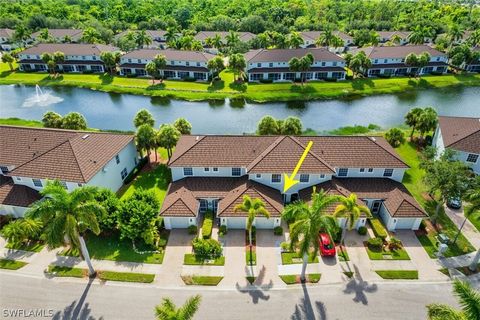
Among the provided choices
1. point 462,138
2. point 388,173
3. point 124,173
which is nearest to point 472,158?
point 462,138

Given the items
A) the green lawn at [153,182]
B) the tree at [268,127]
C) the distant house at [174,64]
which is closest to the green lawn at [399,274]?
the tree at [268,127]

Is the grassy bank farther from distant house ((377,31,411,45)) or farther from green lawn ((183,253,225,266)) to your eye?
green lawn ((183,253,225,266))

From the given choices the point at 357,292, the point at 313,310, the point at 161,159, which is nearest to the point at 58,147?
the point at 161,159

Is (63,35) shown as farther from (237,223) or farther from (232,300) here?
(232,300)

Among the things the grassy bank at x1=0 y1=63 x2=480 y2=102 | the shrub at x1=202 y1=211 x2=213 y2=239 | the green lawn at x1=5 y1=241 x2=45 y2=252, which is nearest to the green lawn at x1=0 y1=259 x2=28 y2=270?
the green lawn at x1=5 y1=241 x2=45 y2=252

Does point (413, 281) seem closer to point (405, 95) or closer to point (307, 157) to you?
point (307, 157)

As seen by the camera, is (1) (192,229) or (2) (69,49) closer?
(1) (192,229)
